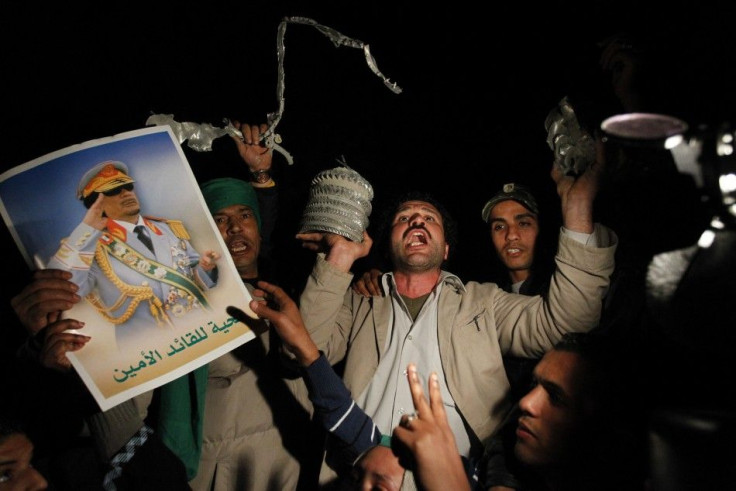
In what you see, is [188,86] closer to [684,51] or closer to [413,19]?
[413,19]

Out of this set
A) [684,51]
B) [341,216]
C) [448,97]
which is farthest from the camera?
[448,97]

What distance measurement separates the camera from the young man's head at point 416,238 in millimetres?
2923

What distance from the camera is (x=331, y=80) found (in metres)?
3.90

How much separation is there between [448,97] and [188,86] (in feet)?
7.19

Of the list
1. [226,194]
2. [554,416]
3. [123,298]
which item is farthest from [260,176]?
[554,416]

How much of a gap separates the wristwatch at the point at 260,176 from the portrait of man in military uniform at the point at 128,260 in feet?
4.49

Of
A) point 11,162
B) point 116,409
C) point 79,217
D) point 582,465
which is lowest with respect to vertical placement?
point 582,465

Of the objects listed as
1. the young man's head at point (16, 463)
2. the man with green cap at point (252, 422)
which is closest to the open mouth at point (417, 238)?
the man with green cap at point (252, 422)

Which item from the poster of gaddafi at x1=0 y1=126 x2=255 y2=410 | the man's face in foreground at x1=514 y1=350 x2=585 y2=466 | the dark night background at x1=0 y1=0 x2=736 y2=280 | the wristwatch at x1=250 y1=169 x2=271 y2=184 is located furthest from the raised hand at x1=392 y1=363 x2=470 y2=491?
the dark night background at x1=0 y1=0 x2=736 y2=280

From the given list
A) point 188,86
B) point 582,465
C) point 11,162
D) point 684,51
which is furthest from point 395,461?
point 11,162

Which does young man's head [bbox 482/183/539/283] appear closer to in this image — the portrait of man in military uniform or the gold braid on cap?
the portrait of man in military uniform

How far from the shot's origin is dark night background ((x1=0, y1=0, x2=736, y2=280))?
10.9 feet

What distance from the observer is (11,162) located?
3441 millimetres

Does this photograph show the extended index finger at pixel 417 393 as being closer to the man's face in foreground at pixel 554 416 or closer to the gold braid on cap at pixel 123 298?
the man's face in foreground at pixel 554 416
